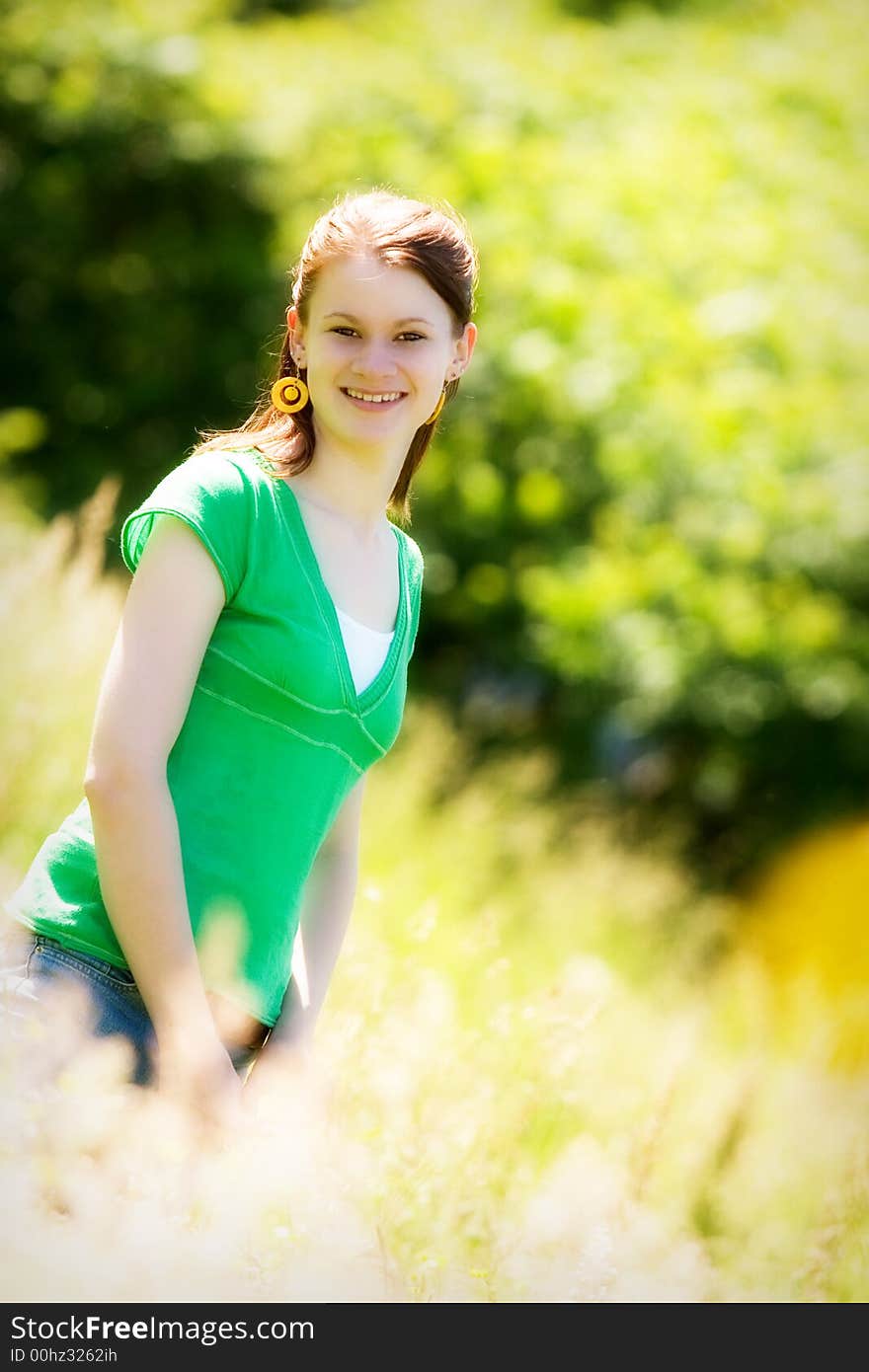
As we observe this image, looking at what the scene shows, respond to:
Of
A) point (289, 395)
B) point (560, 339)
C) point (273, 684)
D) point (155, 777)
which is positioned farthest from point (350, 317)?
point (560, 339)

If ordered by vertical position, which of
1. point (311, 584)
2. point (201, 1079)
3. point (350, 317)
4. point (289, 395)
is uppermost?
point (350, 317)

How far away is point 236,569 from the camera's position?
1846 millimetres

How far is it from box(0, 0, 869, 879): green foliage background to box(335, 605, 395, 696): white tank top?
3.79 meters

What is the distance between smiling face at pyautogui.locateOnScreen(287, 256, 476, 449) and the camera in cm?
204

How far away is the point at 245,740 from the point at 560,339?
475 centimetres

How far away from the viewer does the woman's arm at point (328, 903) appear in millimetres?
2189

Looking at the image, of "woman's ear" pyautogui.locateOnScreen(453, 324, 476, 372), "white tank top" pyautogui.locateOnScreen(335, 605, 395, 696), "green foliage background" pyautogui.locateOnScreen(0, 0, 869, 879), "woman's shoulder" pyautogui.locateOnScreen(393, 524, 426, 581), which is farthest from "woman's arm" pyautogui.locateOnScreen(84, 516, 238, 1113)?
"green foliage background" pyautogui.locateOnScreen(0, 0, 869, 879)

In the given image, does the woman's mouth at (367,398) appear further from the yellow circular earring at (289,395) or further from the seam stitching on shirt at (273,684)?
the seam stitching on shirt at (273,684)

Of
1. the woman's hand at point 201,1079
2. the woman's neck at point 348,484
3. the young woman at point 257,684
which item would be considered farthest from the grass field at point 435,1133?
the woman's neck at point 348,484

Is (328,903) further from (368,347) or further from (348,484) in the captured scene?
(368,347)

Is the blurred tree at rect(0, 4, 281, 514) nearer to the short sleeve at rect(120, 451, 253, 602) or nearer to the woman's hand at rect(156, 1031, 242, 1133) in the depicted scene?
the short sleeve at rect(120, 451, 253, 602)

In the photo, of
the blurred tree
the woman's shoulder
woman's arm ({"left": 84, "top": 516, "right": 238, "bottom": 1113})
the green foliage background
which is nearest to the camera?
woman's arm ({"left": 84, "top": 516, "right": 238, "bottom": 1113})

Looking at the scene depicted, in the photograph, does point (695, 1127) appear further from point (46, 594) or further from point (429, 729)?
point (429, 729)

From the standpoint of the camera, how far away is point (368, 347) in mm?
2047
